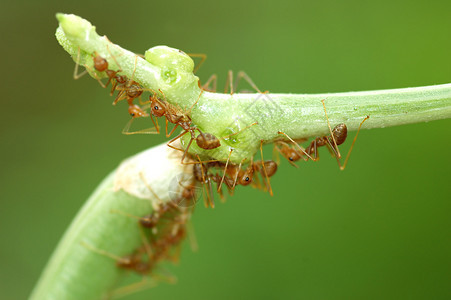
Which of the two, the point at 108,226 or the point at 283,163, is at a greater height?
the point at 283,163

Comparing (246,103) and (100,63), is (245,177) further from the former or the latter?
(100,63)

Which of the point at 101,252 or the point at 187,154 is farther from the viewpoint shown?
the point at 101,252

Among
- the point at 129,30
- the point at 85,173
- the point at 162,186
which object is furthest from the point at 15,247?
the point at 162,186

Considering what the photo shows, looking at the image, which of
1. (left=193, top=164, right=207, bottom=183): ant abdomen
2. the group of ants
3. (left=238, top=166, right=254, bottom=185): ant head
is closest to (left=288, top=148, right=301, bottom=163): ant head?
the group of ants

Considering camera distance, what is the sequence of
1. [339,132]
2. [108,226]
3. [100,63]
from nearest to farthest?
[100,63]
[339,132]
[108,226]

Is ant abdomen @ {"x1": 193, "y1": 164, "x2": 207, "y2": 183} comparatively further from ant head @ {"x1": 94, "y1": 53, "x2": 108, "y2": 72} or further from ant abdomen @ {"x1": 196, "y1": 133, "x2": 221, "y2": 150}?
ant head @ {"x1": 94, "y1": 53, "x2": 108, "y2": 72}

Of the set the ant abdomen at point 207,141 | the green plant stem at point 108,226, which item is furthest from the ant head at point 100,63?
the green plant stem at point 108,226

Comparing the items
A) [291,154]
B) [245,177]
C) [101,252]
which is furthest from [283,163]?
[101,252]

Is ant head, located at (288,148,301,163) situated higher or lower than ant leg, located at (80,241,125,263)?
higher
